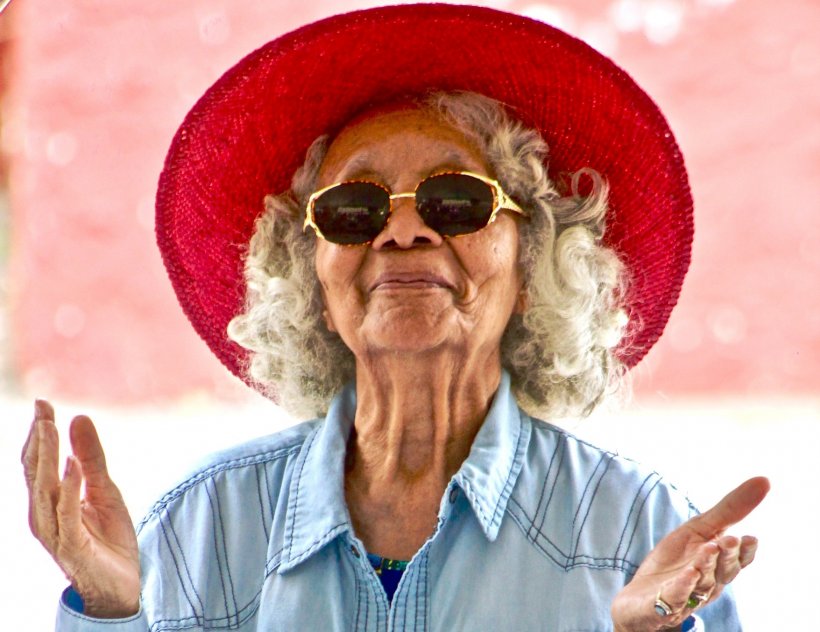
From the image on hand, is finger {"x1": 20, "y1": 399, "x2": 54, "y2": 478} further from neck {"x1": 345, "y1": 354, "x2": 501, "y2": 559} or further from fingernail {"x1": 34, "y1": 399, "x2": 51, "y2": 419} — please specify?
neck {"x1": 345, "y1": 354, "x2": 501, "y2": 559}

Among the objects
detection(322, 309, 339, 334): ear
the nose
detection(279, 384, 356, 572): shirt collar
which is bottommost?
detection(279, 384, 356, 572): shirt collar

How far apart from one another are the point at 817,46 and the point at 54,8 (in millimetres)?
2915

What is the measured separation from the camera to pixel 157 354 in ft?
15.3

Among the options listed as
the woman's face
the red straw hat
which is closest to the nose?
the woman's face

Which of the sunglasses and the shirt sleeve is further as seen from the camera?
the sunglasses

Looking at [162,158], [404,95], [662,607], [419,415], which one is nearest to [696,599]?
[662,607]

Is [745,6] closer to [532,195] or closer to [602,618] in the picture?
[532,195]

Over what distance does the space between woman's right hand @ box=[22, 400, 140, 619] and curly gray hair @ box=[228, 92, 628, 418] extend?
0.66 m

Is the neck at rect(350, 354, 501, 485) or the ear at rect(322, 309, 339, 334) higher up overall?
the ear at rect(322, 309, 339, 334)

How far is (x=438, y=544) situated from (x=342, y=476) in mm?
216

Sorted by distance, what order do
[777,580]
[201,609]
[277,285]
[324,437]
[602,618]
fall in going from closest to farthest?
[602,618]
[201,609]
[324,437]
[277,285]
[777,580]

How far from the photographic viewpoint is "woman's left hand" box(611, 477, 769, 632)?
151cm

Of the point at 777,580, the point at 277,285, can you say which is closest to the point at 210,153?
the point at 277,285

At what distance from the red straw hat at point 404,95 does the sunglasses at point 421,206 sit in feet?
0.84
